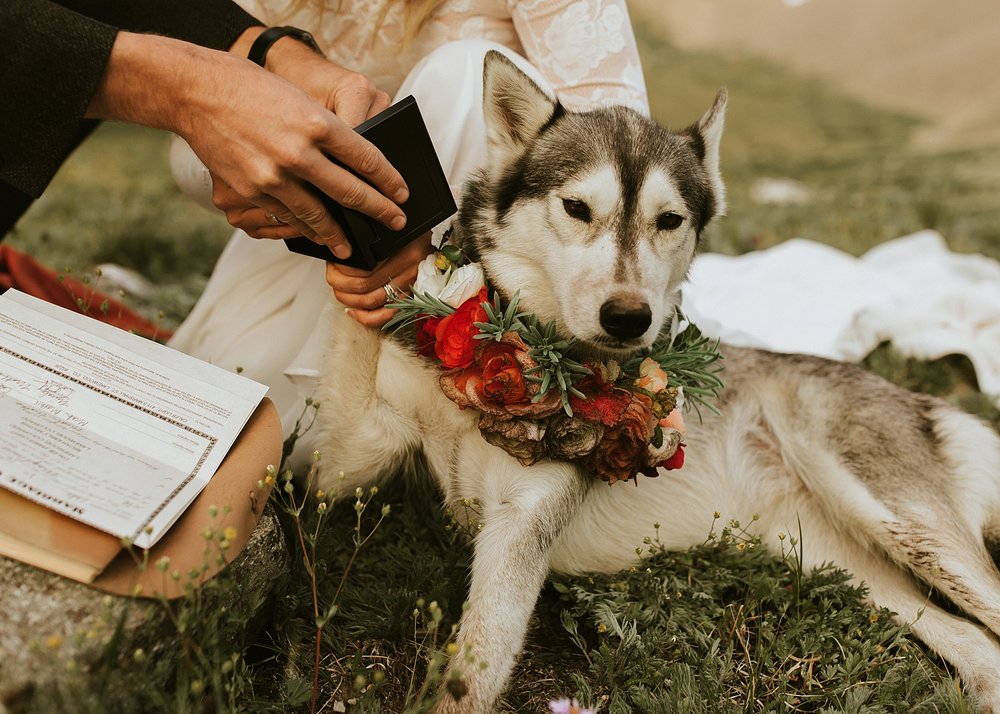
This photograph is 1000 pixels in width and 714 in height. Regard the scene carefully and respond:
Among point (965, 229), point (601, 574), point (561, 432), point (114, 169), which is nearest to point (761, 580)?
point (601, 574)

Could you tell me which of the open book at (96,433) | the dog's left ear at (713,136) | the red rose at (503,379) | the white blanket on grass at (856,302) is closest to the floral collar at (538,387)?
the red rose at (503,379)

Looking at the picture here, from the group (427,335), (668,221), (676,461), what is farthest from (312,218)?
(676,461)

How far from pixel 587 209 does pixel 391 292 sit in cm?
63

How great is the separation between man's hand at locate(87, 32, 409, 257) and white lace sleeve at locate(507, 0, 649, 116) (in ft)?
3.36

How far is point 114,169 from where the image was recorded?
8.29m

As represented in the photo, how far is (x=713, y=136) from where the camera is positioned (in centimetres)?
247

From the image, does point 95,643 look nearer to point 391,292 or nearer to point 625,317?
point 391,292

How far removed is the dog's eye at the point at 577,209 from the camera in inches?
83.6

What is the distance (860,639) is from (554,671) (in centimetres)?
98

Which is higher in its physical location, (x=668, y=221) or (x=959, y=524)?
(x=668, y=221)

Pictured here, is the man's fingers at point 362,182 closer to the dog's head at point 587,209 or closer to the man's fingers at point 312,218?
the man's fingers at point 312,218

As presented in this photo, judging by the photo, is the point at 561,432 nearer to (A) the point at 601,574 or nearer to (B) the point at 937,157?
(A) the point at 601,574

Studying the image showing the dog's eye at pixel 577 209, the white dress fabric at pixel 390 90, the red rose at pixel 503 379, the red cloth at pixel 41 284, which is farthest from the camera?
the red cloth at pixel 41 284

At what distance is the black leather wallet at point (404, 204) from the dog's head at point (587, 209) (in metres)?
0.18
